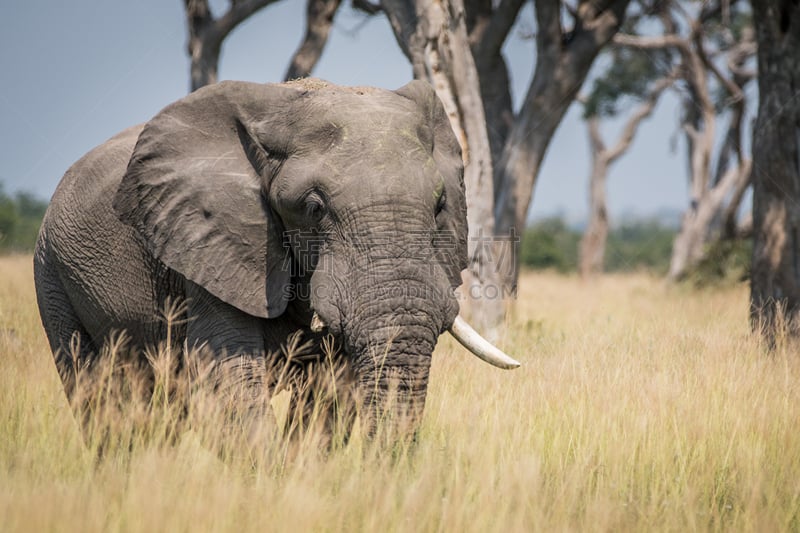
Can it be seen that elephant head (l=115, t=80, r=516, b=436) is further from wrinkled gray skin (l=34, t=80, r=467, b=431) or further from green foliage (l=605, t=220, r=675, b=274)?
green foliage (l=605, t=220, r=675, b=274)

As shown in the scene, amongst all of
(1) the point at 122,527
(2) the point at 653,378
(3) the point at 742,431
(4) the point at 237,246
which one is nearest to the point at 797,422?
(3) the point at 742,431

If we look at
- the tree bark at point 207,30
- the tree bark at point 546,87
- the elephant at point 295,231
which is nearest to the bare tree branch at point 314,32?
→ the tree bark at point 207,30

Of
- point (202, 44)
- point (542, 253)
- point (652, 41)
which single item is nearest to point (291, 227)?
point (202, 44)

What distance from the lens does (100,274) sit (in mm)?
5090

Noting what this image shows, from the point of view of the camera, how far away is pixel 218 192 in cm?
432

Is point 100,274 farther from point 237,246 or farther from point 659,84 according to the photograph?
point 659,84

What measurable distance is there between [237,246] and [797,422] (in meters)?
3.26

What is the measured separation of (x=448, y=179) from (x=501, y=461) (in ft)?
4.55

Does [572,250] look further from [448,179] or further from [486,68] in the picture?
[448,179]

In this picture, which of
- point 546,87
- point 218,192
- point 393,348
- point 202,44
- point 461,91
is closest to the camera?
point 393,348

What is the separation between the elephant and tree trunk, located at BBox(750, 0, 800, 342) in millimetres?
4741

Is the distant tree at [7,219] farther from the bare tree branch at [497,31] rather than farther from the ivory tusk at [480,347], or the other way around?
the ivory tusk at [480,347]

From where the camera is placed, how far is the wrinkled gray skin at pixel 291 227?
3822 mm

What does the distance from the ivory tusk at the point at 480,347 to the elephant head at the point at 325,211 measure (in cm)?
1
